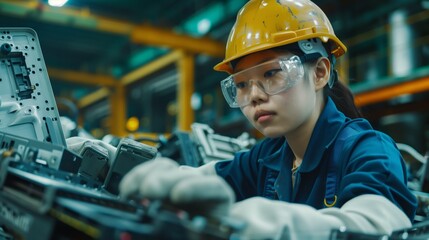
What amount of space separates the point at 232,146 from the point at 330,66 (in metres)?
2.17

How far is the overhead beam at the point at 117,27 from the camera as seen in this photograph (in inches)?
388

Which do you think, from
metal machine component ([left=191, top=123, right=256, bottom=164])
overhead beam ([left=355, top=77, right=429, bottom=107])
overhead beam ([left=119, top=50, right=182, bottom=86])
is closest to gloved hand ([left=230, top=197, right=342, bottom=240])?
metal machine component ([left=191, top=123, right=256, bottom=164])

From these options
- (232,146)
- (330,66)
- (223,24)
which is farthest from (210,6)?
(330,66)

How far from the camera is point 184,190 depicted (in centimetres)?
102

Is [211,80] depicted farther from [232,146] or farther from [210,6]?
[232,146]

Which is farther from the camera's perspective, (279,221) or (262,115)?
(262,115)

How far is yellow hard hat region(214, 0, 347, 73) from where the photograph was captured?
2076 millimetres

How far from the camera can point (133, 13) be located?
1570cm

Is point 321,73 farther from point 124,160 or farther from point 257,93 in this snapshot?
point 124,160

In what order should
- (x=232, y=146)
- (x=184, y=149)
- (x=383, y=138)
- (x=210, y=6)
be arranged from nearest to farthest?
(x=383, y=138) < (x=184, y=149) < (x=232, y=146) < (x=210, y=6)

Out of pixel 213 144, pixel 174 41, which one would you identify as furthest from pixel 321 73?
pixel 174 41

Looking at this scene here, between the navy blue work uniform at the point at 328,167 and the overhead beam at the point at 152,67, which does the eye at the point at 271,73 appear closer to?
the navy blue work uniform at the point at 328,167

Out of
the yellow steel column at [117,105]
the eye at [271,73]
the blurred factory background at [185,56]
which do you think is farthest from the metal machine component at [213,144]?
the yellow steel column at [117,105]

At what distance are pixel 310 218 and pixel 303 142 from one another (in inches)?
37.2
